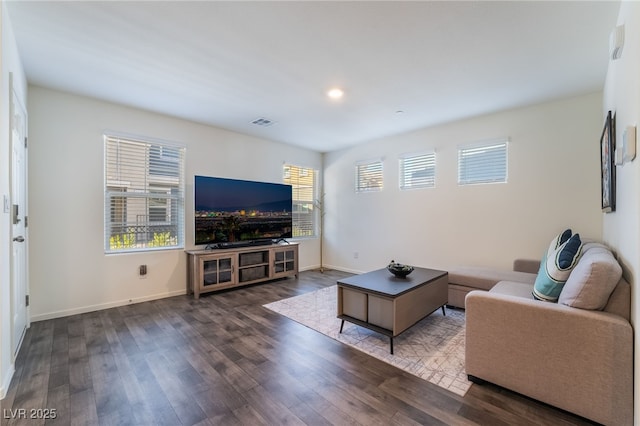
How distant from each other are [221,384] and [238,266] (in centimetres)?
245

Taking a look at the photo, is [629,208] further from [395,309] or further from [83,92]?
[83,92]

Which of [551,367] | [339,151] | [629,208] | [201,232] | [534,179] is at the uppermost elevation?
[339,151]

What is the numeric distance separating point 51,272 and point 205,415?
2.78 metres

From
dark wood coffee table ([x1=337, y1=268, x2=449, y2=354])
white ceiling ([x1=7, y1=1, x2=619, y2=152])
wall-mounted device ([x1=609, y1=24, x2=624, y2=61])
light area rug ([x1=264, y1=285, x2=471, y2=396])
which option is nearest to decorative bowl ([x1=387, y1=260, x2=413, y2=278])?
dark wood coffee table ([x1=337, y1=268, x2=449, y2=354])

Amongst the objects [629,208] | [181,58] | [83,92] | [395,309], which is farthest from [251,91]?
[629,208]

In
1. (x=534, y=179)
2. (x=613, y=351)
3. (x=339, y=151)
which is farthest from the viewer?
(x=339, y=151)

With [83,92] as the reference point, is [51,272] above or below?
below

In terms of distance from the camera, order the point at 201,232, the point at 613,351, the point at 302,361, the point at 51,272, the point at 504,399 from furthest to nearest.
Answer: the point at 201,232 < the point at 51,272 < the point at 302,361 < the point at 504,399 < the point at 613,351

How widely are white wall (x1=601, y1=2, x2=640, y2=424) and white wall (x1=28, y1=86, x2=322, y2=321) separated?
446 cm

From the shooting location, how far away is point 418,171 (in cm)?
463

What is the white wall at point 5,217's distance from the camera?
1797 mm

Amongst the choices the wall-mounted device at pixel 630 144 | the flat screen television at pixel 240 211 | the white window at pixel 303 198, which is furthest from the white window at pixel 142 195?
the wall-mounted device at pixel 630 144

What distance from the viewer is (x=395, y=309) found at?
233 cm

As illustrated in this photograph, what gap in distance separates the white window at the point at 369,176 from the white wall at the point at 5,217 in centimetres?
455
